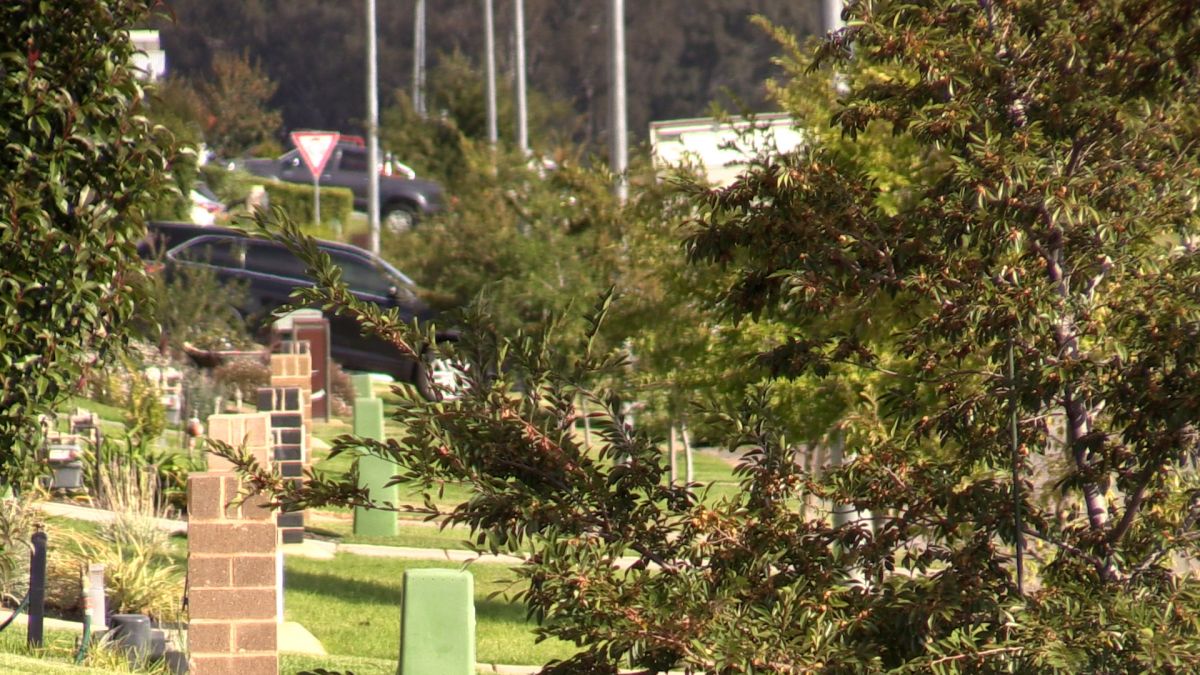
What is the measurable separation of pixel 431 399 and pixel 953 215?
1.33 metres

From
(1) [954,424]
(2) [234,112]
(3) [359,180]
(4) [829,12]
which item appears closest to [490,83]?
(3) [359,180]

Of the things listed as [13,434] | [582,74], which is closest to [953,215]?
[13,434]

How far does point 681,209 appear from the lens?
36.6 feet

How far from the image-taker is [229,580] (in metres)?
6.73

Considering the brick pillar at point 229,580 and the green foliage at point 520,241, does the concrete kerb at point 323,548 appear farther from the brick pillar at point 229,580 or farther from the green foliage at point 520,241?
the brick pillar at point 229,580

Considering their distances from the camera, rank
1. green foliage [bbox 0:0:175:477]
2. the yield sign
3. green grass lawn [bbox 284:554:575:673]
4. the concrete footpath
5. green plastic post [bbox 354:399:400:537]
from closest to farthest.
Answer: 1. green foliage [bbox 0:0:175:477]
2. the concrete footpath
3. green grass lawn [bbox 284:554:575:673]
4. green plastic post [bbox 354:399:400:537]
5. the yield sign

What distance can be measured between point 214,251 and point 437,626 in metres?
16.1

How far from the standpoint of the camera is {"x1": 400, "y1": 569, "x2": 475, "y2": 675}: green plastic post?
654 cm

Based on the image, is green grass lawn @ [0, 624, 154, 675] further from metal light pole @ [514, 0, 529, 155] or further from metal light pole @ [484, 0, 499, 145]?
metal light pole @ [484, 0, 499, 145]

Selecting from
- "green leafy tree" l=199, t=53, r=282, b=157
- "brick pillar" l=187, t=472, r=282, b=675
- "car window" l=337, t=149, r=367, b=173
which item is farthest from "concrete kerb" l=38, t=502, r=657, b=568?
"car window" l=337, t=149, r=367, b=173

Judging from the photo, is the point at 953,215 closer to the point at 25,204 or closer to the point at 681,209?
the point at 25,204

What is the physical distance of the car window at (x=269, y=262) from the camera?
71.4 ft

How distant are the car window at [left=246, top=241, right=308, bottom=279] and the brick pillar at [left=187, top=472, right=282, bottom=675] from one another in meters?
15.2

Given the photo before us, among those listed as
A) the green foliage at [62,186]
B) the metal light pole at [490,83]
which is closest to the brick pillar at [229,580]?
the green foliage at [62,186]
